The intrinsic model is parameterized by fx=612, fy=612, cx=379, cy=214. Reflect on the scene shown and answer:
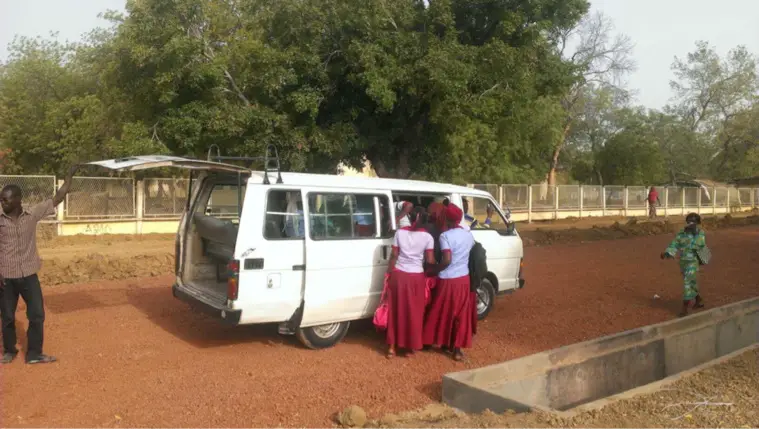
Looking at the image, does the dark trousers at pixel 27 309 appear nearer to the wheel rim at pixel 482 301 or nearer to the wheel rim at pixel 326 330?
the wheel rim at pixel 326 330

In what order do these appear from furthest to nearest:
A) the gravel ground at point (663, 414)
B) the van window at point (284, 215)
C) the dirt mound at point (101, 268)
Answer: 1. the dirt mound at point (101, 268)
2. the van window at point (284, 215)
3. the gravel ground at point (663, 414)

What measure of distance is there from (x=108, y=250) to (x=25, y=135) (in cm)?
1899

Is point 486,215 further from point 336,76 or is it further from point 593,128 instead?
point 593,128

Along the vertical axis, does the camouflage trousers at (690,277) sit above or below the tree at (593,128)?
below

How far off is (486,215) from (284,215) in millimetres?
4030

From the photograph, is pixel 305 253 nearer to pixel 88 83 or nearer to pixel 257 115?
pixel 257 115

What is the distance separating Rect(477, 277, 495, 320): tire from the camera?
324 inches

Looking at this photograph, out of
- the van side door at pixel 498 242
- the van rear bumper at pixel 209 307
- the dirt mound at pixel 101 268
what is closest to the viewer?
the van rear bumper at pixel 209 307

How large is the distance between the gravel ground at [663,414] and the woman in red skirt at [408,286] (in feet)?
4.66

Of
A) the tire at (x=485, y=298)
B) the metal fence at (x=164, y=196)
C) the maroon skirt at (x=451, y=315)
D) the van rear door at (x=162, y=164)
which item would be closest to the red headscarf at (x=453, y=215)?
the maroon skirt at (x=451, y=315)

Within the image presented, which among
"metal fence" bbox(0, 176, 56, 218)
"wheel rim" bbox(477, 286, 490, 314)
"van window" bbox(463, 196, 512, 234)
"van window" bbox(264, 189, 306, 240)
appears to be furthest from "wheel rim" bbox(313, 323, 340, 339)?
"metal fence" bbox(0, 176, 56, 218)

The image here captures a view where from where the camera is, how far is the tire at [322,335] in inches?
261

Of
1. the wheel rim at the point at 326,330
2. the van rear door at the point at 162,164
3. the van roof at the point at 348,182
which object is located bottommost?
the wheel rim at the point at 326,330

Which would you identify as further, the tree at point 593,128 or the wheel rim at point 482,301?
the tree at point 593,128
